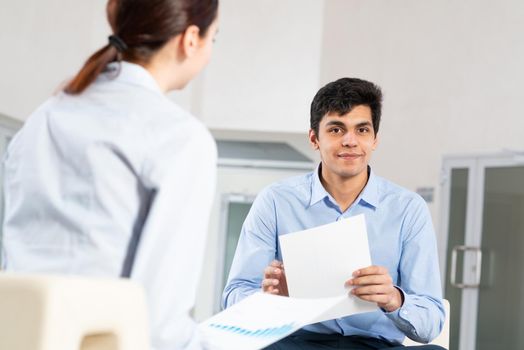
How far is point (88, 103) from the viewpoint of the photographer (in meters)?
1.24

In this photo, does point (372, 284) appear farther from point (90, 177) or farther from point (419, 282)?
point (90, 177)

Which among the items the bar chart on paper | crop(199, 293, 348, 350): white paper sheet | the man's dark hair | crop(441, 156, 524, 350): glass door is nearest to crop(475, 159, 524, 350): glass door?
crop(441, 156, 524, 350): glass door

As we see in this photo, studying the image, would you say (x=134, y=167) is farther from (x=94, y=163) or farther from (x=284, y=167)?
(x=284, y=167)

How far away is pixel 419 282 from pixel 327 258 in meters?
0.44

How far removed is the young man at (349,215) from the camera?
89.4 inches

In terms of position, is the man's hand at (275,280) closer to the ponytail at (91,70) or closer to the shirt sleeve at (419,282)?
the shirt sleeve at (419,282)

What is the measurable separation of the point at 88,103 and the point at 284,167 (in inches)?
515

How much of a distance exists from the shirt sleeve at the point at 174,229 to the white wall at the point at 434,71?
5.90 m

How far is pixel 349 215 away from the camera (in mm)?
2555

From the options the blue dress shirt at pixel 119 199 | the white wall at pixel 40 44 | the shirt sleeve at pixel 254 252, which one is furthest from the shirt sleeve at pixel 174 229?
the white wall at pixel 40 44

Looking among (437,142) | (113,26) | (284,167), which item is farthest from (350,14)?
(113,26)

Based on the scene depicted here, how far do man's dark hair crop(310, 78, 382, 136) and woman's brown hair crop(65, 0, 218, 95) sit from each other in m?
1.34

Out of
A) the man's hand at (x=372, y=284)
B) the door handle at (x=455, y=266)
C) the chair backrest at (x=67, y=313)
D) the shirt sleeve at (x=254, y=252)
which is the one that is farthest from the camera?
the door handle at (x=455, y=266)

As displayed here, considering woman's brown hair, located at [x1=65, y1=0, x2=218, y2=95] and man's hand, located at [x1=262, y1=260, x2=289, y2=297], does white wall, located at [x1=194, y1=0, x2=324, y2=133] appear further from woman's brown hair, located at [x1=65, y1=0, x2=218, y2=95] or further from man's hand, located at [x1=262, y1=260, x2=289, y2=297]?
woman's brown hair, located at [x1=65, y1=0, x2=218, y2=95]
